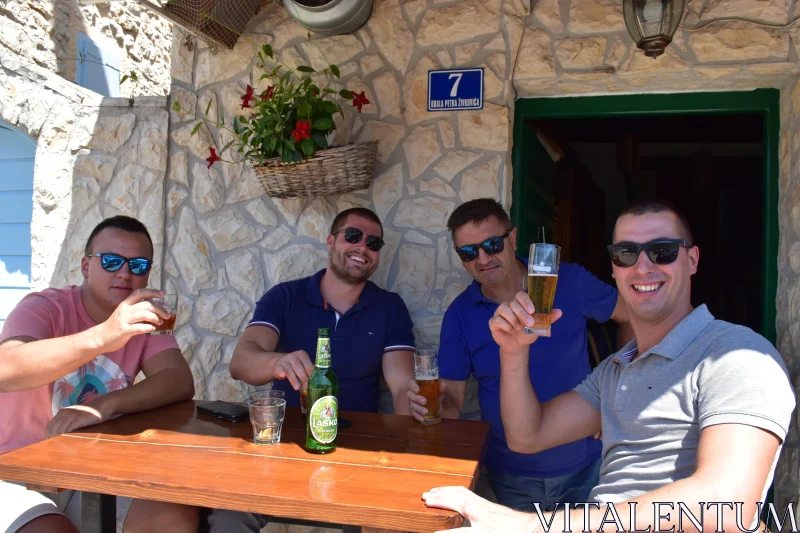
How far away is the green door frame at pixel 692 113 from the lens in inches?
131

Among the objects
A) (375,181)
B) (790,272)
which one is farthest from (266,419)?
(790,272)

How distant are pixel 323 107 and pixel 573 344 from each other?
71.2 inches

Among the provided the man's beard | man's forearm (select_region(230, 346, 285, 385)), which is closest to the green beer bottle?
man's forearm (select_region(230, 346, 285, 385))

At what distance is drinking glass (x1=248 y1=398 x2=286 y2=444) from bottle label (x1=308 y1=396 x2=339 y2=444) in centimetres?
15

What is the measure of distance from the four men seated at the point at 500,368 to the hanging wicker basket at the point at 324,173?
250 millimetres

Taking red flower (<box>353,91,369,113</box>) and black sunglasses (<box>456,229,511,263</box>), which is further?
red flower (<box>353,91,369,113</box>)

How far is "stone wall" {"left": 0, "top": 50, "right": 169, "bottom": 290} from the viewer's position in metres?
4.29

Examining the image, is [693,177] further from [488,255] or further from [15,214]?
[15,214]

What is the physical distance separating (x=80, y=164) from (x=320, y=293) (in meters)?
2.14

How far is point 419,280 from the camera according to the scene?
3760 mm

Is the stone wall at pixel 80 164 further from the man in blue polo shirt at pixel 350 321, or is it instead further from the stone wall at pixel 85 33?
the man in blue polo shirt at pixel 350 321

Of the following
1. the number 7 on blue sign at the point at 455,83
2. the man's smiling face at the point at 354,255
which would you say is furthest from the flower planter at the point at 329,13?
the man's smiling face at the point at 354,255

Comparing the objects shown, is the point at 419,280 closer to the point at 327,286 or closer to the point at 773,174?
the point at 327,286

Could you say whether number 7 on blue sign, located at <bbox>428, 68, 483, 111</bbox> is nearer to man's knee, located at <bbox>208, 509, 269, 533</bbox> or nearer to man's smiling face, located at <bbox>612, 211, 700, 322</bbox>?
man's smiling face, located at <bbox>612, 211, 700, 322</bbox>
